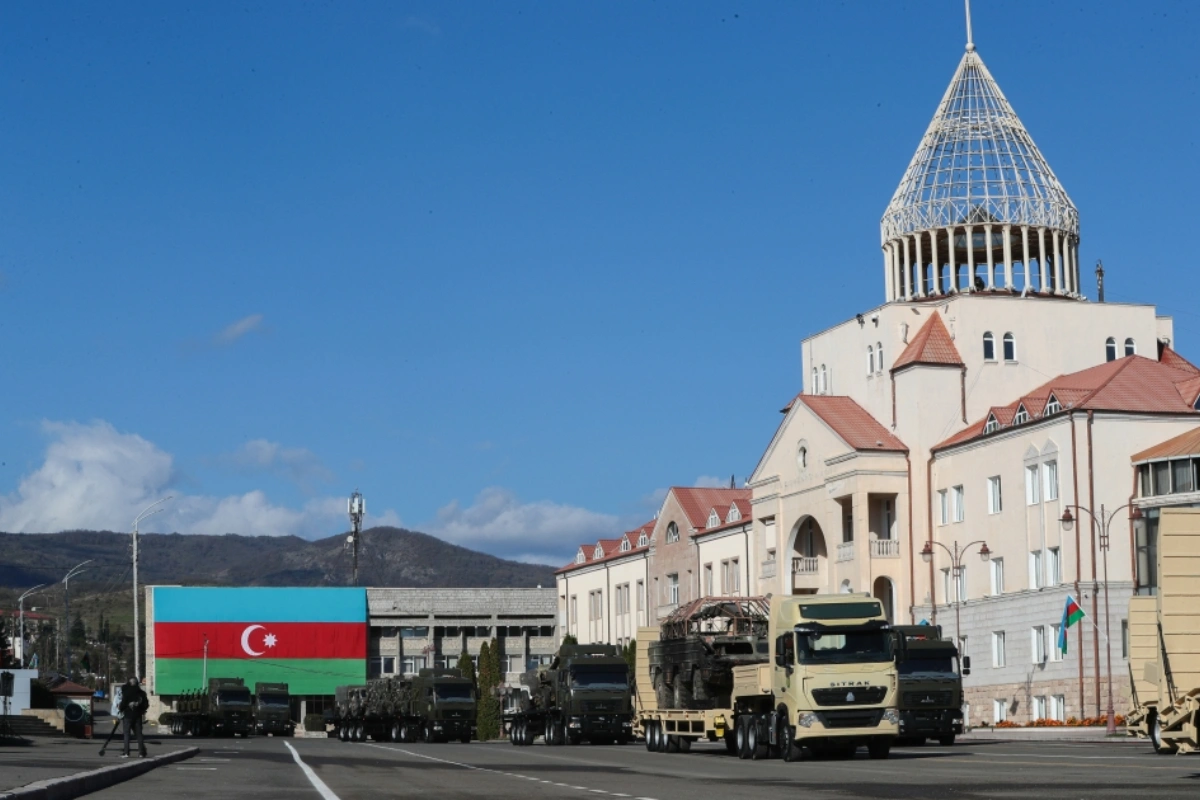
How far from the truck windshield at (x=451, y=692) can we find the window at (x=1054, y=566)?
2306 centimetres

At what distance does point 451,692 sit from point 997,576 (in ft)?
72.3

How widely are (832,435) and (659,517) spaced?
1097 inches

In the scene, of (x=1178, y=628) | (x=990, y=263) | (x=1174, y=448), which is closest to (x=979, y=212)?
(x=990, y=263)

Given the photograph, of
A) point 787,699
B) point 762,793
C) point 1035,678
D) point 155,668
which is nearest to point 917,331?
point 1035,678

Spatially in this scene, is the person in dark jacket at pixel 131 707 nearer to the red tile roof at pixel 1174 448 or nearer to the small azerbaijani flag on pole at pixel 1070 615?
the small azerbaijani flag on pole at pixel 1070 615

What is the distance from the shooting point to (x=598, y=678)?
5822 cm

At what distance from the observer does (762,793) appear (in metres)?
24.1

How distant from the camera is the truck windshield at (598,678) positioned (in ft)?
190

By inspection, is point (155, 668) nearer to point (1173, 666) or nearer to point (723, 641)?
point (723, 641)

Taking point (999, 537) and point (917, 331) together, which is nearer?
point (999, 537)

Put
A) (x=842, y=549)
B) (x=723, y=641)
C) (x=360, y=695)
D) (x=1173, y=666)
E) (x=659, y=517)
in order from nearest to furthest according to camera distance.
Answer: (x=1173, y=666) → (x=723, y=641) → (x=842, y=549) → (x=360, y=695) → (x=659, y=517)

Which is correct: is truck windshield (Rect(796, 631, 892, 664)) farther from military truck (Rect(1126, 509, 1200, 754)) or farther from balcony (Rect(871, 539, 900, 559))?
balcony (Rect(871, 539, 900, 559))

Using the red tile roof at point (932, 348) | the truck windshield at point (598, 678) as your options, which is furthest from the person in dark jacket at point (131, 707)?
the red tile roof at point (932, 348)

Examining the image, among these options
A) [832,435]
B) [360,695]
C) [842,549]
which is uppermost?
[832,435]
